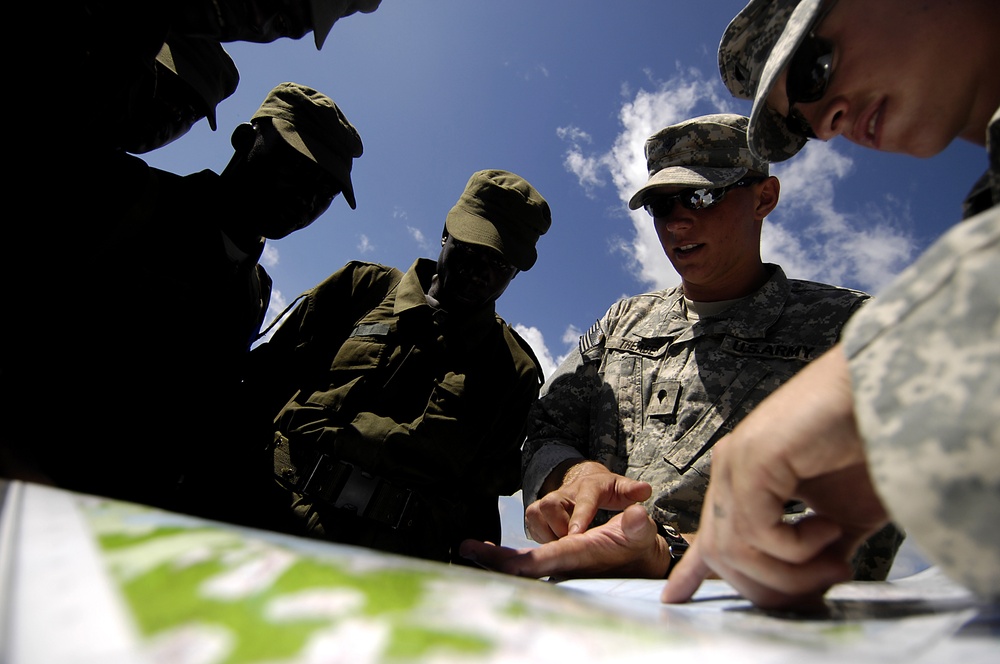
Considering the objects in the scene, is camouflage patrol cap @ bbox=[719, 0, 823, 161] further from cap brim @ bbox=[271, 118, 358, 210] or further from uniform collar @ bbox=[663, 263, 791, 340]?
cap brim @ bbox=[271, 118, 358, 210]

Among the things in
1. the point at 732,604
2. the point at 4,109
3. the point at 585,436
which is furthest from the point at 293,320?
the point at 732,604

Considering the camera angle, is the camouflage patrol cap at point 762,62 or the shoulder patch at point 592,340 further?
the shoulder patch at point 592,340

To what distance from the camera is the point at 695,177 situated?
2434 millimetres

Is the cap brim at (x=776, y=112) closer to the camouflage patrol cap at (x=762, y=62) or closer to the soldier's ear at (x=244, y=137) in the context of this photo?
the camouflage patrol cap at (x=762, y=62)

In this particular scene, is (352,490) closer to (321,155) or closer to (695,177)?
(321,155)

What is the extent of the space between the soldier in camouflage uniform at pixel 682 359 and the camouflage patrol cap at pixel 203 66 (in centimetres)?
253

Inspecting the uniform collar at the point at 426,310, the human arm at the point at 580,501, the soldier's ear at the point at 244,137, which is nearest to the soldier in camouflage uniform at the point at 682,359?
the human arm at the point at 580,501

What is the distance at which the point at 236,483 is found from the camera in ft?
9.31

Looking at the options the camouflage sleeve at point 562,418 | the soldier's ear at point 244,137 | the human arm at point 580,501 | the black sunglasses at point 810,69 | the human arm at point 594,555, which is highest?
the soldier's ear at point 244,137

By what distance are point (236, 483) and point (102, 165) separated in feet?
5.58

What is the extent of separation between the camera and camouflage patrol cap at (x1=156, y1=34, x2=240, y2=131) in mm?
2771

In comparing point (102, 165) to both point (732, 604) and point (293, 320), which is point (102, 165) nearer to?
point (293, 320)

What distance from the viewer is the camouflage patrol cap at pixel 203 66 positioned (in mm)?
2771

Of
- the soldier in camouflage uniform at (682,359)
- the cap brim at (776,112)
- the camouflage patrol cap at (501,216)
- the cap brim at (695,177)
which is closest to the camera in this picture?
the cap brim at (776,112)
